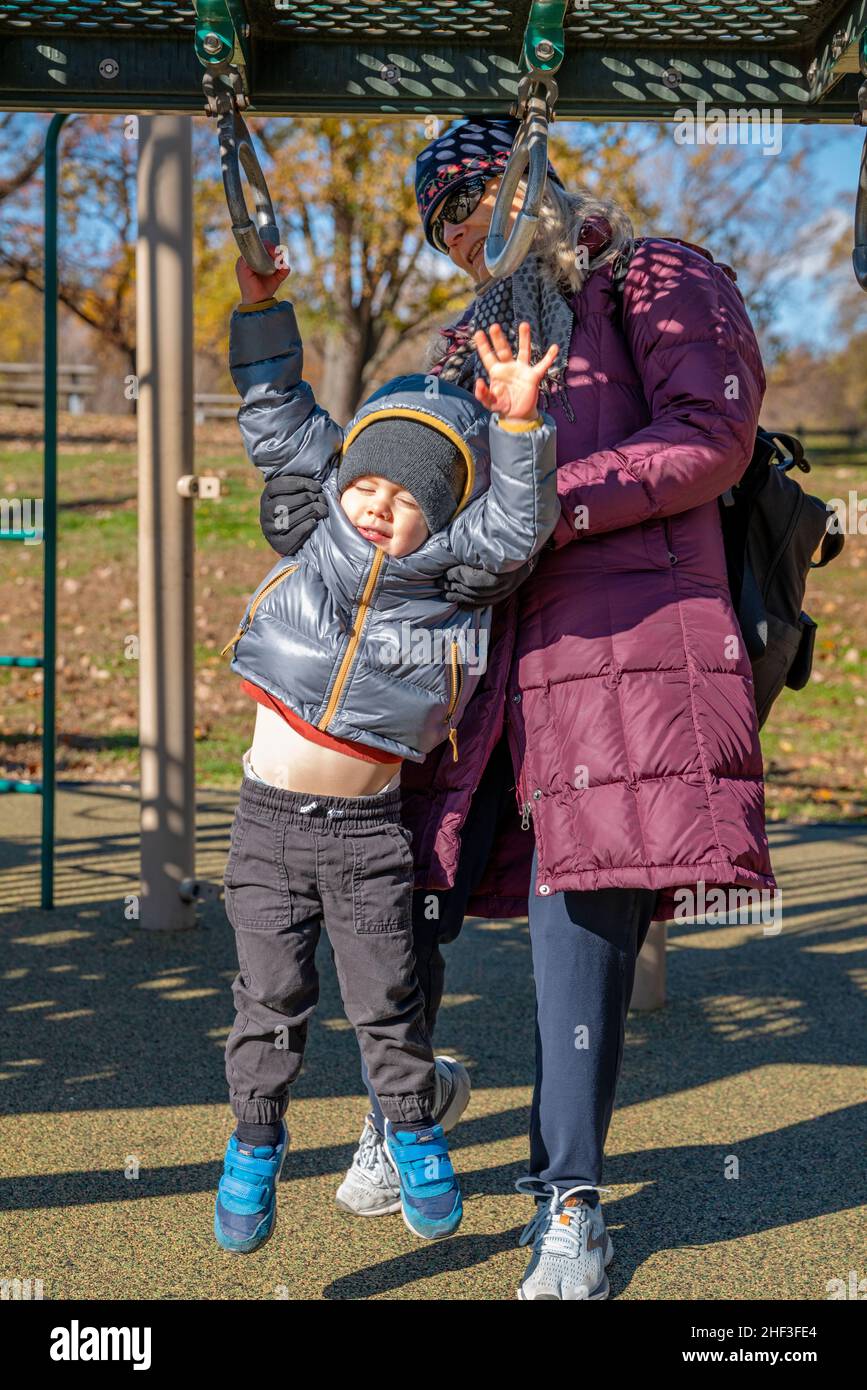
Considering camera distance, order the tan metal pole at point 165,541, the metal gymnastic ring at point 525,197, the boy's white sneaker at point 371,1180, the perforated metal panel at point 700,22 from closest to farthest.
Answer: the metal gymnastic ring at point 525,197
the perforated metal panel at point 700,22
the boy's white sneaker at point 371,1180
the tan metal pole at point 165,541

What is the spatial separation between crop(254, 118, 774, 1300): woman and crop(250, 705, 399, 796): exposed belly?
21 cm

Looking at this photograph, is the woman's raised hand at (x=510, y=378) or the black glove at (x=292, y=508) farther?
the black glove at (x=292, y=508)

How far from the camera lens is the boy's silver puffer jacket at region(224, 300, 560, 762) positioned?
91.4 inches

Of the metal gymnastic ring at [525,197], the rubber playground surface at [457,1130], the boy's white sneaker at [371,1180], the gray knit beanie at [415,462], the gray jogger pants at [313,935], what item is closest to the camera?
the metal gymnastic ring at [525,197]

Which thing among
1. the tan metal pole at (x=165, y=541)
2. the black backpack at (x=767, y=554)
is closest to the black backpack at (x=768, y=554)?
the black backpack at (x=767, y=554)

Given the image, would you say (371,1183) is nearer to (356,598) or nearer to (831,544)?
(356,598)

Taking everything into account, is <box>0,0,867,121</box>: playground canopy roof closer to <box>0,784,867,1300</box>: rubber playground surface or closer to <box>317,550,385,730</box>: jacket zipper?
<box>317,550,385,730</box>: jacket zipper

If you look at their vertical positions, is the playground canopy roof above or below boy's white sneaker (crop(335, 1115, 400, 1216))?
above

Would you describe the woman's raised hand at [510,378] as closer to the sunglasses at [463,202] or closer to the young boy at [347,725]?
the young boy at [347,725]

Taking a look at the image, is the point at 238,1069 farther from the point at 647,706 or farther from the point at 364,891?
the point at 647,706

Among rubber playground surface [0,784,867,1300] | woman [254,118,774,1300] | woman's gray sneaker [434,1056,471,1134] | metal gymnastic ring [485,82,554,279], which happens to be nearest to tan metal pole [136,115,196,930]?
rubber playground surface [0,784,867,1300]

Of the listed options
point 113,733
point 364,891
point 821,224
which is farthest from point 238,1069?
A: point 821,224

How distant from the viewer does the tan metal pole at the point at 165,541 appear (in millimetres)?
4551

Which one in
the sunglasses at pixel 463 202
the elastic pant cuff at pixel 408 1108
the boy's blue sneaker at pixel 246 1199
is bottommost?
the boy's blue sneaker at pixel 246 1199
